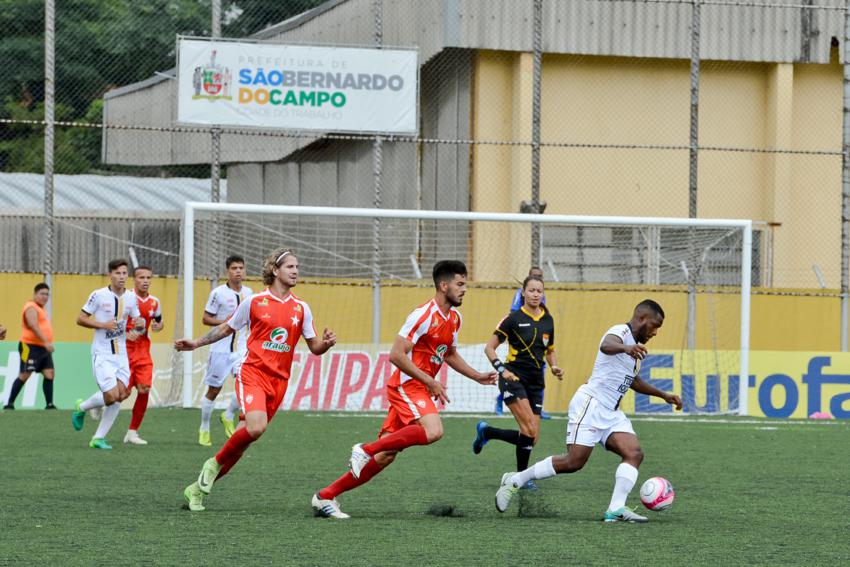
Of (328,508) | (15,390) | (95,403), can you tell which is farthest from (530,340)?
(15,390)

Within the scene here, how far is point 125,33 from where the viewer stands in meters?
22.6

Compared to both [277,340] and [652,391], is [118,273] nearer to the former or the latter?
[277,340]

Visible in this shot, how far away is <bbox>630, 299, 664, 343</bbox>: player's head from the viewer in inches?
358

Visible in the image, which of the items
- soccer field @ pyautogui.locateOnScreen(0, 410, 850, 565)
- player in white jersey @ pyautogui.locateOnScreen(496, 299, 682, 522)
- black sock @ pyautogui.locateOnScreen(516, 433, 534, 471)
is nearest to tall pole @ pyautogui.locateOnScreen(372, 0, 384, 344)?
soccer field @ pyautogui.locateOnScreen(0, 410, 850, 565)

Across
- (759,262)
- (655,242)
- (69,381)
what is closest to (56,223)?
(69,381)

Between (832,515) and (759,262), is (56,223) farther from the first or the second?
(832,515)

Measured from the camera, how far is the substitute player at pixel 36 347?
19.6 metres

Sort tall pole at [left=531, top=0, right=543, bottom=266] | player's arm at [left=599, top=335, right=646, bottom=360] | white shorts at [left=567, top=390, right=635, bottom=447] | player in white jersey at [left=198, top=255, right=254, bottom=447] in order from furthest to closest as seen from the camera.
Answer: tall pole at [left=531, top=0, right=543, bottom=266]
player in white jersey at [left=198, top=255, right=254, bottom=447]
white shorts at [left=567, top=390, right=635, bottom=447]
player's arm at [left=599, top=335, right=646, bottom=360]

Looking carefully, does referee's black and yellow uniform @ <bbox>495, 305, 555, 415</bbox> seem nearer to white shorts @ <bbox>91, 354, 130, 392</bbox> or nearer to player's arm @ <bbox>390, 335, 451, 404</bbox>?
player's arm @ <bbox>390, 335, 451, 404</bbox>

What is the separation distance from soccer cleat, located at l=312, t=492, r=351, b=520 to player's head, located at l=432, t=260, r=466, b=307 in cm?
154

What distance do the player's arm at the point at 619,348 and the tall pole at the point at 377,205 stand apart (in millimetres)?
12079

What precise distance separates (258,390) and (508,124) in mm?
15916

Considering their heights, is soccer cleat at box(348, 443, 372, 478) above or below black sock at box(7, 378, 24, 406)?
above

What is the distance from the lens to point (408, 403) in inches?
367
